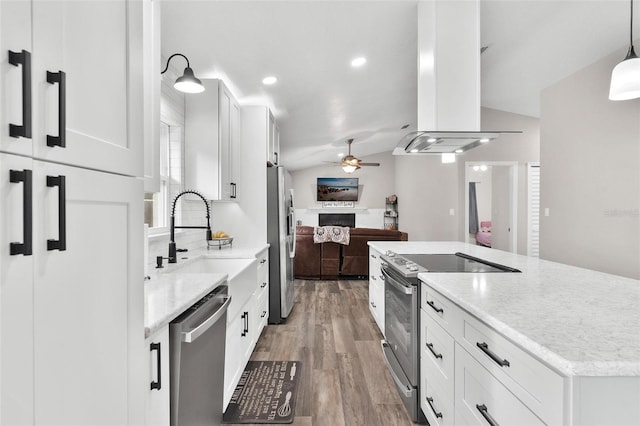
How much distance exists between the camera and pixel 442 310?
1648 mm

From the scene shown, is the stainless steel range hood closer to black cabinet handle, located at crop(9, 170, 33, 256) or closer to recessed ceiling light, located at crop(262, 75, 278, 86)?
recessed ceiling light, located at crop(262, 75, 278, 86)

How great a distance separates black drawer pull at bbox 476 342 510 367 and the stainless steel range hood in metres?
1.55

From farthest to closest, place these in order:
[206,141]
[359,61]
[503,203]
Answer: [503,203] → [359,61] → [206,141]

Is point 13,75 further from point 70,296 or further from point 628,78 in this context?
point 628,78

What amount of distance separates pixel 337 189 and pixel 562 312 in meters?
8.82

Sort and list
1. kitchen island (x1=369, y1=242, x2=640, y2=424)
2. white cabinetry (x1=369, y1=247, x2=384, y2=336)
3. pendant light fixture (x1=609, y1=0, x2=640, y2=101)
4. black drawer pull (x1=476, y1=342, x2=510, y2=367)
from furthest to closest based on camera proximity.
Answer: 1. white cabinetry (x1=369, y1=247, x2=384, y2=336)
2. pendant light fixture (x1=609, y1=0, x2=640, y2=101)
3. black drawer pull (x1=476, y1=342, x2=510, y2=367)
4. kitchen island (x1=369, y1=242, x2=640, y2=424)

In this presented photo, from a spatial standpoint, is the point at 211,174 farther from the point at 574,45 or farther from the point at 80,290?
the point at 574,45

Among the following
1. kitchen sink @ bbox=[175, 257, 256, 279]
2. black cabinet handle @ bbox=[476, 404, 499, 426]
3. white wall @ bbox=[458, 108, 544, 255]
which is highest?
white wall @ bbox=[458, 108, 544, 255]

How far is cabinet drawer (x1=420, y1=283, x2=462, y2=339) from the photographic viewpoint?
1.48 m

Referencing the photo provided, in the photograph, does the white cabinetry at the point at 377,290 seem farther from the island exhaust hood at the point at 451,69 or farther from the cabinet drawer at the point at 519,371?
the cabinet drawer at the point at 519,371

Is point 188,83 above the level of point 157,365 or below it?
above

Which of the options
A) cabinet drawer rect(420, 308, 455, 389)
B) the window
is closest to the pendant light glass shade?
the window

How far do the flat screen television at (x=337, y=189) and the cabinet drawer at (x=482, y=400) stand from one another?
855cm

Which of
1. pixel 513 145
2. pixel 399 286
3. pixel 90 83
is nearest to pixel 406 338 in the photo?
pixel 399 286
